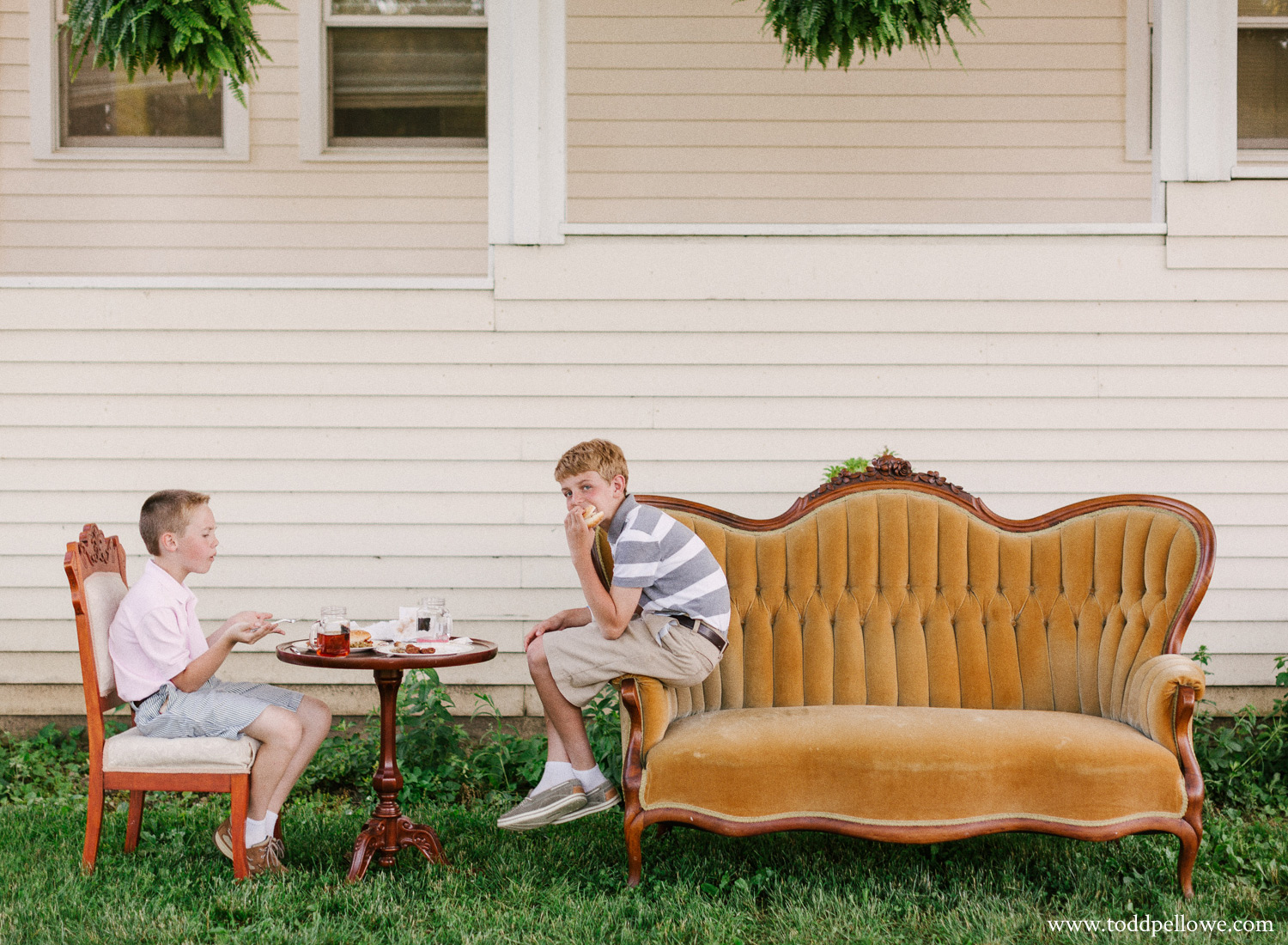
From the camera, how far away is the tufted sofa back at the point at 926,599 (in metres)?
3.82

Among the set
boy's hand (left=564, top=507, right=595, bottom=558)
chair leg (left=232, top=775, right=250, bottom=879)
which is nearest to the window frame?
boy's hand (left=564, top=507, right=595, bottom=558)

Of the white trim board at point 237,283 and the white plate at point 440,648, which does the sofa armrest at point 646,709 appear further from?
the white trim board at point 237,283

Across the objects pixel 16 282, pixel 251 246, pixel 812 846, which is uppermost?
pixel 251 246

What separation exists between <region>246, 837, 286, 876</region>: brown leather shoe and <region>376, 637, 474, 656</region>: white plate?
2.34 feet

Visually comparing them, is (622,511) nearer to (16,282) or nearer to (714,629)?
(714,629)

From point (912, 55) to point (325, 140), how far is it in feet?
11.2

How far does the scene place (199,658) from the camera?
3.31 m

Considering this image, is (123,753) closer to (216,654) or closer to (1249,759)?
(216,654)

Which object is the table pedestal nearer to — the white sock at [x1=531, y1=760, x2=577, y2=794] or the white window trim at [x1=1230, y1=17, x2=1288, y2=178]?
the white sock at [x1=531, y1=760, x2=577, y2=794]

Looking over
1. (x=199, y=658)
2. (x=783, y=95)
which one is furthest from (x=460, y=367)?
(x=783, y=95)

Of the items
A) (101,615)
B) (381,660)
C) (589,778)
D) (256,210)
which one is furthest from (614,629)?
(256,210)

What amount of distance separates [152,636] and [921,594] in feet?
8.79

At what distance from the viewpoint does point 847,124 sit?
6.05 meters

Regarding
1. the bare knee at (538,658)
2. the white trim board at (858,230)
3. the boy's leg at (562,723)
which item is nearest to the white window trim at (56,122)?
the white trim board at (858,230)
